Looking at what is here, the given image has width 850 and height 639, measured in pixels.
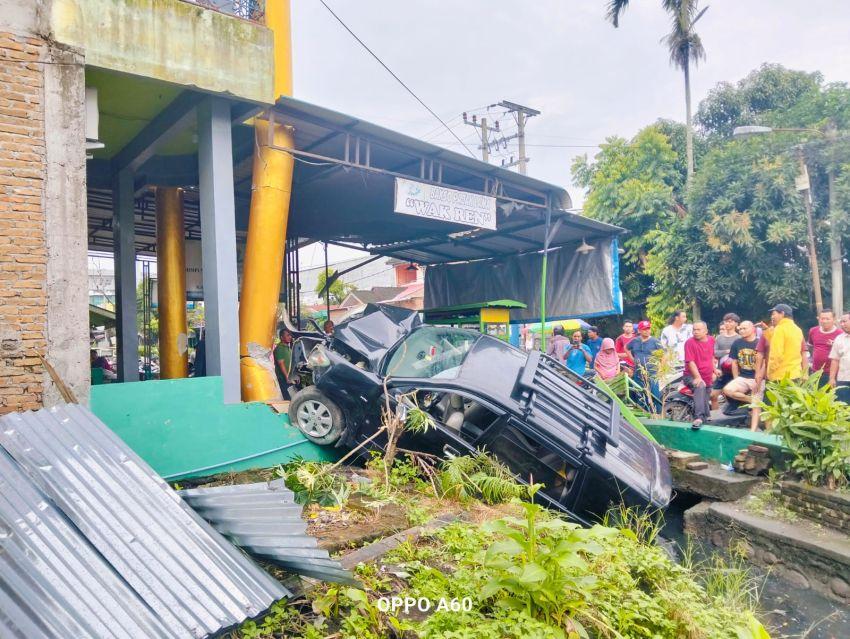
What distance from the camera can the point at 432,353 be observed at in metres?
5.81

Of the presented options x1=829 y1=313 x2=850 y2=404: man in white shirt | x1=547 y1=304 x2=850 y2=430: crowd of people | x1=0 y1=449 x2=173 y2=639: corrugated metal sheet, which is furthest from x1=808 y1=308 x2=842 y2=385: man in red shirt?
x1=0 y1=449 x2=173 y2=639: corrugated metal sheet

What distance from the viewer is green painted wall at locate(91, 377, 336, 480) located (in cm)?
496

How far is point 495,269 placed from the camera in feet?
45.2

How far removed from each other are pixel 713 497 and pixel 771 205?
43.3 feet

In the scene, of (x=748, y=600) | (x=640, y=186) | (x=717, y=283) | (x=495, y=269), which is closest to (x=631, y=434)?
(x=748, y=600)

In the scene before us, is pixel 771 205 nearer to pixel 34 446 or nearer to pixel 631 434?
pixel 631 434

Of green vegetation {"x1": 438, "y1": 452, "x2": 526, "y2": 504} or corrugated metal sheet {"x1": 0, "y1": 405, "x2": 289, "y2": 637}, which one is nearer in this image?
corrugated metal sheet {"x1": 0, "y1": 405, "x2": 289, "y2": 637}

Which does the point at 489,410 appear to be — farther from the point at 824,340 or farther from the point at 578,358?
the point at 578,358

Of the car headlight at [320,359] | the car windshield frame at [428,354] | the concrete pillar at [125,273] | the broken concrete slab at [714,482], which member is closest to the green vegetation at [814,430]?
the broken concrete slab at [714,482]

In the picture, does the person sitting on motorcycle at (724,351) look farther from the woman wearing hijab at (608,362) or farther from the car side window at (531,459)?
the car side window at (531,459)

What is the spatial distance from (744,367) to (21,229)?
24.8 ft

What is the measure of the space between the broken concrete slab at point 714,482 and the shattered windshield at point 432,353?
267 cm

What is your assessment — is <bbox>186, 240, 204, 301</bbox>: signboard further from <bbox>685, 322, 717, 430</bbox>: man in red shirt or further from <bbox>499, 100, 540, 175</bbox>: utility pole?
<bbox>499, 100, 540, 175</bbox>: utility pole

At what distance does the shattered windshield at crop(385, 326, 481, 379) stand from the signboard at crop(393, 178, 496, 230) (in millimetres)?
2393
